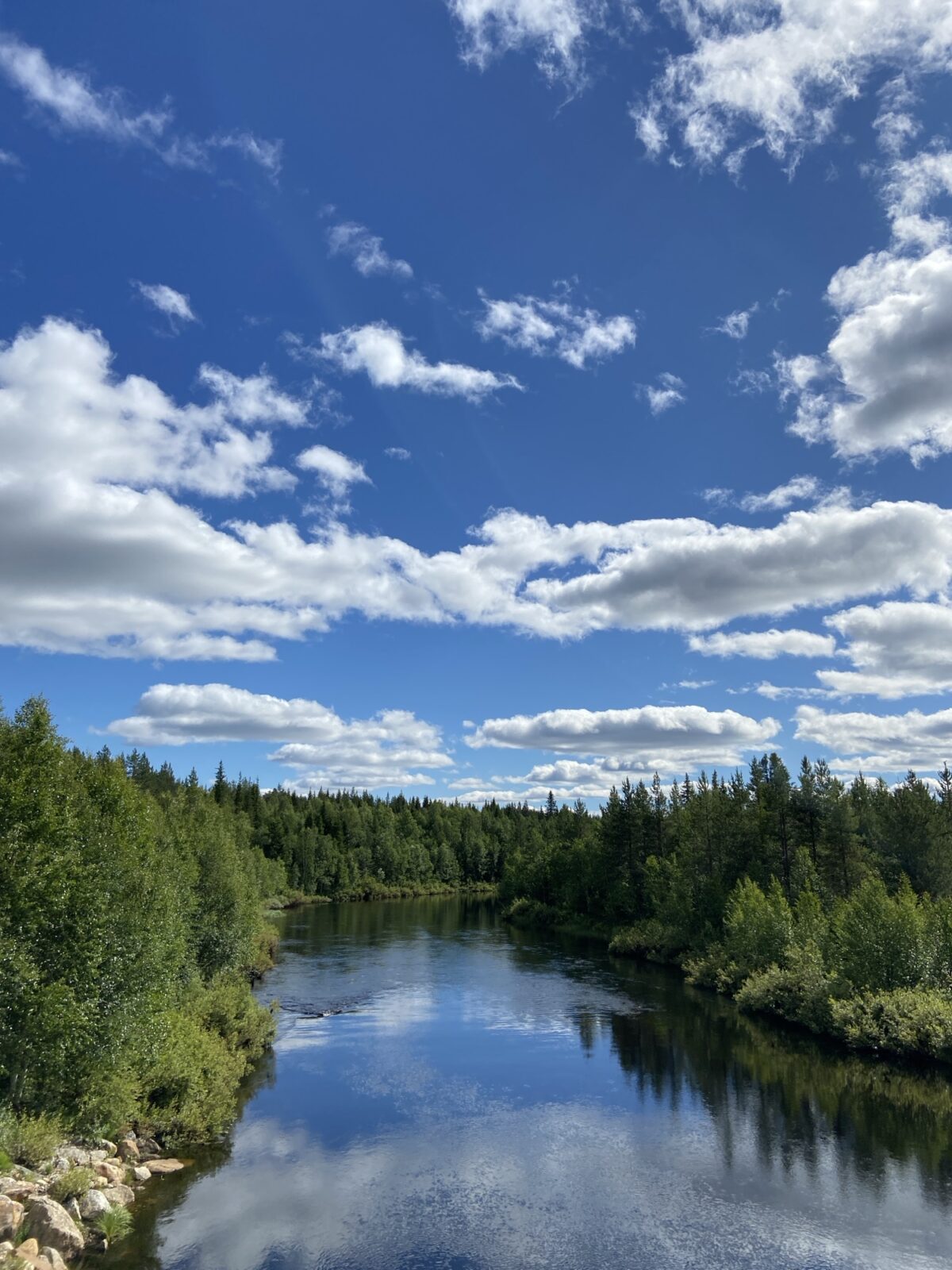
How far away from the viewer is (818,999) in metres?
49.5

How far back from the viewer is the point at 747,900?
65.5m

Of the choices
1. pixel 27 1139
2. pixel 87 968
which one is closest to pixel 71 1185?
pixel 27 1139

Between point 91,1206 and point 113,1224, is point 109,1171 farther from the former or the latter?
point 113,1224

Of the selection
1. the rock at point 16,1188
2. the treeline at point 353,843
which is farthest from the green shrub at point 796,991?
the treeline at point 353,843

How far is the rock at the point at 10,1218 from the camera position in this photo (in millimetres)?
19547

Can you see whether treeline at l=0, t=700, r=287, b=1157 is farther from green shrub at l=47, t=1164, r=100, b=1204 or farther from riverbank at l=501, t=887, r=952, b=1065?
riverbank at l=501, t=887, r=952, b=1065

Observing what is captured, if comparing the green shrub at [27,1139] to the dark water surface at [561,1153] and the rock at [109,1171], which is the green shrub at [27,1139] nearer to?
the rock at [109,1171]

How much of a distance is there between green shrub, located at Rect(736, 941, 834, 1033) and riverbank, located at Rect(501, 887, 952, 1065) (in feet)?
0.16

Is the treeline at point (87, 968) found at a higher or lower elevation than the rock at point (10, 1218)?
higher

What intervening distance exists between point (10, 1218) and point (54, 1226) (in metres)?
1.33

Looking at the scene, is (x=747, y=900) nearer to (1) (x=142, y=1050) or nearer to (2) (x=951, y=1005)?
(2) (x=951, y=1005)

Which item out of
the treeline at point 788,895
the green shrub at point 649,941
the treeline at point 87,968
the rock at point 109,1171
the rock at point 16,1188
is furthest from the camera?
the green shrub at point 649,941

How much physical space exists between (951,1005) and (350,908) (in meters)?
108

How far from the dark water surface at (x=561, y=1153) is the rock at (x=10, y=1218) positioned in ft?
9.61
